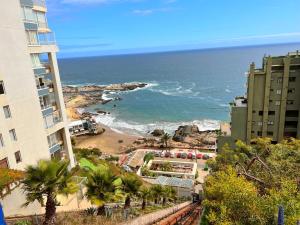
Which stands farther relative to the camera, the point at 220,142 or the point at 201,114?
the point at 201,114

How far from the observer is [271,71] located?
37469 millimetres

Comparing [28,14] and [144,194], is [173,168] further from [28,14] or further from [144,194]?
[28,14]

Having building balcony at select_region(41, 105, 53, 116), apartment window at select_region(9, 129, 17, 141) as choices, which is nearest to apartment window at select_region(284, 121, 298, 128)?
building balcony at select_region(41, 105, 53, 116)

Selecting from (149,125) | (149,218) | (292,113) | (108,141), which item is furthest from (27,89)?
(149,125)

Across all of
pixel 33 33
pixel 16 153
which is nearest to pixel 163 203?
pixel 16 153

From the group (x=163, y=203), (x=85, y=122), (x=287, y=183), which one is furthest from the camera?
(x=85, y=122)

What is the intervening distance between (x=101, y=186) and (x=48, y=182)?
11.5 ft

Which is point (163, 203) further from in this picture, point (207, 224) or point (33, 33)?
point (33, 33)

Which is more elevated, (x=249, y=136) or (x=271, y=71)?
(x=271, y=71)

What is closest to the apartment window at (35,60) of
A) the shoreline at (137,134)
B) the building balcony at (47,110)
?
the building balcony at (47,110)

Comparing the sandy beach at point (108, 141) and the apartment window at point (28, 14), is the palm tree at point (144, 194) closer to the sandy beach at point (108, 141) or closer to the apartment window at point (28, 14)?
the apartment window at point (28, 14)

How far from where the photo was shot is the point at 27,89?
2164cm

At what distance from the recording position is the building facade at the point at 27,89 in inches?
762

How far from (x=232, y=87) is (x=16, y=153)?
4905 inches
